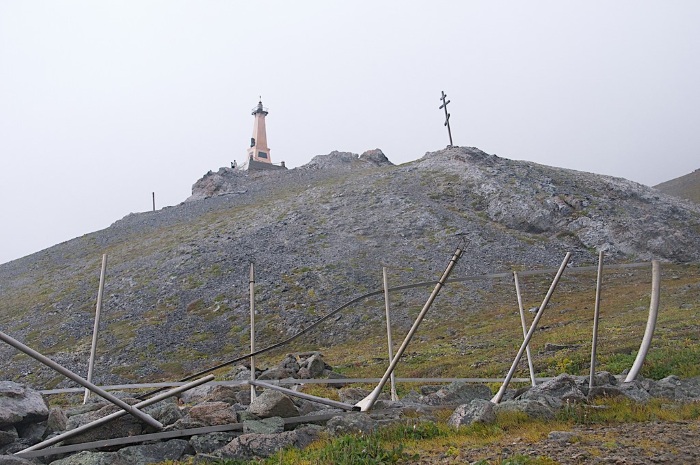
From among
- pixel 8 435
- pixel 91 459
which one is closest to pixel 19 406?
pixel 8 435

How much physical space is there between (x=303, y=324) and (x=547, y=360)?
1613 centimetres

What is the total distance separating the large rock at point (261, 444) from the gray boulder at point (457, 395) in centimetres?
364

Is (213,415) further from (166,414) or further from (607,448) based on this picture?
(607,448)

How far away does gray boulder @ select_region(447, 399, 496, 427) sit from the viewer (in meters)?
9.30

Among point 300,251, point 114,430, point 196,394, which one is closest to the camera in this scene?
point 114,430

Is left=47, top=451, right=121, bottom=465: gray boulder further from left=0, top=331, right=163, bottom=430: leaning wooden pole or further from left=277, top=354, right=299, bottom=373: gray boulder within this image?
left=277, top=354, right=299, bottom=373: gray boulder

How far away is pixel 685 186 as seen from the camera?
11738cm

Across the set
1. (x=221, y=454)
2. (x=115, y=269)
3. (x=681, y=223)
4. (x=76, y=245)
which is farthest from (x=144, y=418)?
(x=76, y=245)

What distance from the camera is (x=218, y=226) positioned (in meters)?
53.3

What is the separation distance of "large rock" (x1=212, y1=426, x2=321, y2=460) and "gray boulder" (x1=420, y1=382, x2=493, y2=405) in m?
3.64

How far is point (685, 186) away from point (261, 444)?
12939 cm

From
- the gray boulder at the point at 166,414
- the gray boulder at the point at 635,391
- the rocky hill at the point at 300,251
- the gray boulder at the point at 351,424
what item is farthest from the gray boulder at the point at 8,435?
the rocky hill at the point at 300,251

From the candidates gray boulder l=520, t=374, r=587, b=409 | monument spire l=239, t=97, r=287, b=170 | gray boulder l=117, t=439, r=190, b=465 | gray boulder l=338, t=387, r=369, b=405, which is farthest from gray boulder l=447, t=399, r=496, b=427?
monument spire l=239, t=97, r=287, b=170

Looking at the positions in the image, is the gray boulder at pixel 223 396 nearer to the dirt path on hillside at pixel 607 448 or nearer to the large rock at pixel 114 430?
the large rock at pixel 114 430
